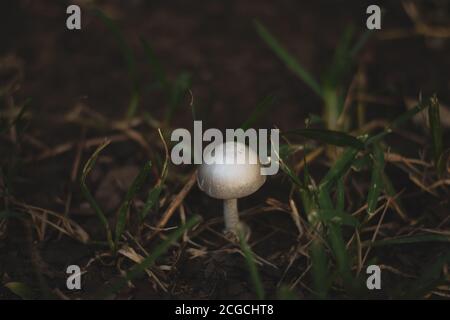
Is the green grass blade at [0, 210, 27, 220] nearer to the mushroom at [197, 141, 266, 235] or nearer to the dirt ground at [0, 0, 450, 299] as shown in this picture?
the dirt ground at [0, 0, 450, 299]

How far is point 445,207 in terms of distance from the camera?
1.72 meters

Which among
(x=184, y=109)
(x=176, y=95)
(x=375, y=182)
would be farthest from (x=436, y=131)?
(x=184, y=109)

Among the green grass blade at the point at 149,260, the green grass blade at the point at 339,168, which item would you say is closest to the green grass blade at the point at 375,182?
the green grass blade at the point at 339,168

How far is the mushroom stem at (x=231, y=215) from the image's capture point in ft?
5.25

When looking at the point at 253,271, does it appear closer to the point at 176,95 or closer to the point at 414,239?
the point at 414,239

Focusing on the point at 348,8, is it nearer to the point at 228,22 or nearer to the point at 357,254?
the point at 228,22

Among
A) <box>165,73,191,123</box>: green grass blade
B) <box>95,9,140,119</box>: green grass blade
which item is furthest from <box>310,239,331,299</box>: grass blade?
<box>95,9,140,119</box>: green grass blade

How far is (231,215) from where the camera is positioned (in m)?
1.62

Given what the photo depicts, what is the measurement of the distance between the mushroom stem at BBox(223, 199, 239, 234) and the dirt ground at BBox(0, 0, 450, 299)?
0.20ft

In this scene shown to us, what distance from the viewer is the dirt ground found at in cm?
158

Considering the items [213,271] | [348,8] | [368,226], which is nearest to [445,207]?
[368,226]

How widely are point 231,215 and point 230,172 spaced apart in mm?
199

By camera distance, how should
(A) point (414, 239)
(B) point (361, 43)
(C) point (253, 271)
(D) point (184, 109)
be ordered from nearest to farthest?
(C) point (253, 271), (A) point (414, 239), (B) point (361, 43), (D) point (184, 109)

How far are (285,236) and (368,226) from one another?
25 cm
